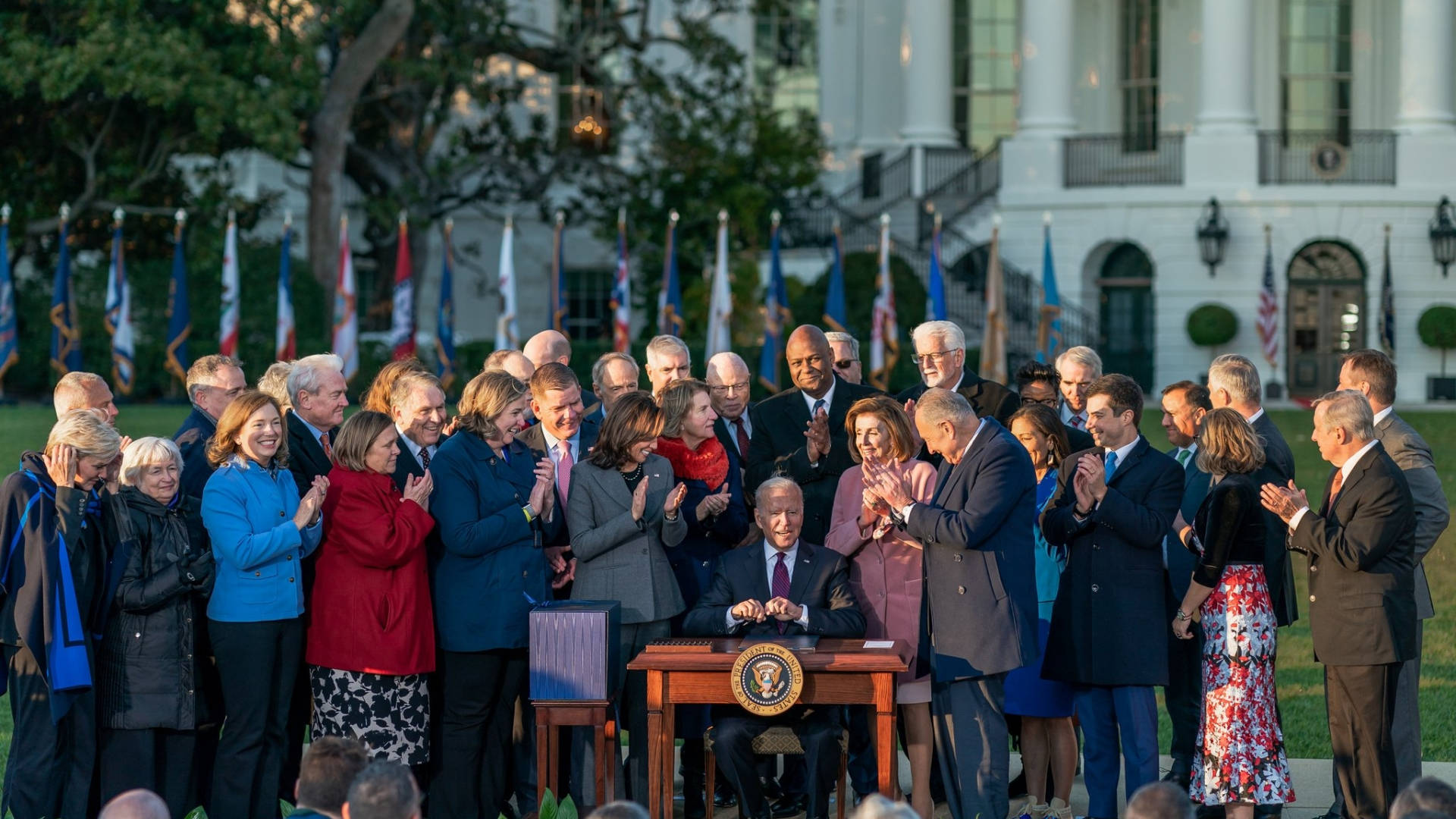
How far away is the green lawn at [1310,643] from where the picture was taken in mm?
10672

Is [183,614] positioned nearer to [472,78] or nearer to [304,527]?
[304,527]

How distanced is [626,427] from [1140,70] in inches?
1312

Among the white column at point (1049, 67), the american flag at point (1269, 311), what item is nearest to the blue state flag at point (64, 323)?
the white column at point (1049, 67)

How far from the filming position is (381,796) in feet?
17.2

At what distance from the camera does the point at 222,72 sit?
31.2 metres

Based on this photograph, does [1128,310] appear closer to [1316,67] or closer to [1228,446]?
[1316,67]

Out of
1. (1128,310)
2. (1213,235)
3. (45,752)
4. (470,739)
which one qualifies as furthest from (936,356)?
(1128,310)

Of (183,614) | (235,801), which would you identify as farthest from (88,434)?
(235,801)

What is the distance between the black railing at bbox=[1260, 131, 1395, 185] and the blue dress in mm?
28989

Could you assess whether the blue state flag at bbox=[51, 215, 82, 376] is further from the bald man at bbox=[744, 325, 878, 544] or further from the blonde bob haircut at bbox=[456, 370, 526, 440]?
the blonde bob haircut at bbox=[456, 370, 526, 440]

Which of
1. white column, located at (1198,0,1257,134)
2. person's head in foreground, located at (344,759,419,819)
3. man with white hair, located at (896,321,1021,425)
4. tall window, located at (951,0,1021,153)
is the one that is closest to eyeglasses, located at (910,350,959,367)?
man with white hair, located at (896,321,1021,425)

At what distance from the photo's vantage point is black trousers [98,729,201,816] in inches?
310

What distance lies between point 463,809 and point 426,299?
1303 inches

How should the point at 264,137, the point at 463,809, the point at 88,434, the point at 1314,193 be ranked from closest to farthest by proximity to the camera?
1. the point at 88,434
2. the point at 463,809
3. the point at 264,137
4. the point at 1314,193
